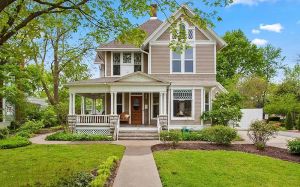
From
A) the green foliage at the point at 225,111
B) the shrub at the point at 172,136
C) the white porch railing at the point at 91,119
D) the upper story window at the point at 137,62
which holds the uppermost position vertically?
the upper story window at the point at 137,62

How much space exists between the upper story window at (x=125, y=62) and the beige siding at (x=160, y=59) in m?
1.54

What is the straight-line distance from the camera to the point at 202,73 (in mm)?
23000

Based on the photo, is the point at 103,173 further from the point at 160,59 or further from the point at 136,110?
the point at 136,110

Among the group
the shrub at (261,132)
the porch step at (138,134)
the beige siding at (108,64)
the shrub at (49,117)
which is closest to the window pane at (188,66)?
the porch step at (138,134)

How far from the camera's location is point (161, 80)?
2117 cm

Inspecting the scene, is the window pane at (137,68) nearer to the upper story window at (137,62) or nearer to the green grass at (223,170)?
the upper story window at (137,62)

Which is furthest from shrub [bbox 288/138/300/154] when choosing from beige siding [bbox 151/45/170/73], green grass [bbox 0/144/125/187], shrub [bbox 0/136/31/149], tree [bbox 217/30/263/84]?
tree [bbox 217/30/263/84]

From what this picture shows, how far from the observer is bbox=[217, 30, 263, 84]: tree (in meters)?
48.8

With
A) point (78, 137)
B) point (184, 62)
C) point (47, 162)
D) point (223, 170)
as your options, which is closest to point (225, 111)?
point (184, 62)

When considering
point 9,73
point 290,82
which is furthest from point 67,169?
point 290,82

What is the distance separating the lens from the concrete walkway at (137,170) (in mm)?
8859

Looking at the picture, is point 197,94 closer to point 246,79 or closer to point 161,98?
point 161,98

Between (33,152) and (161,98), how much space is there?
9.08m

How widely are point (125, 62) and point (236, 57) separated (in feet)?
94.6
